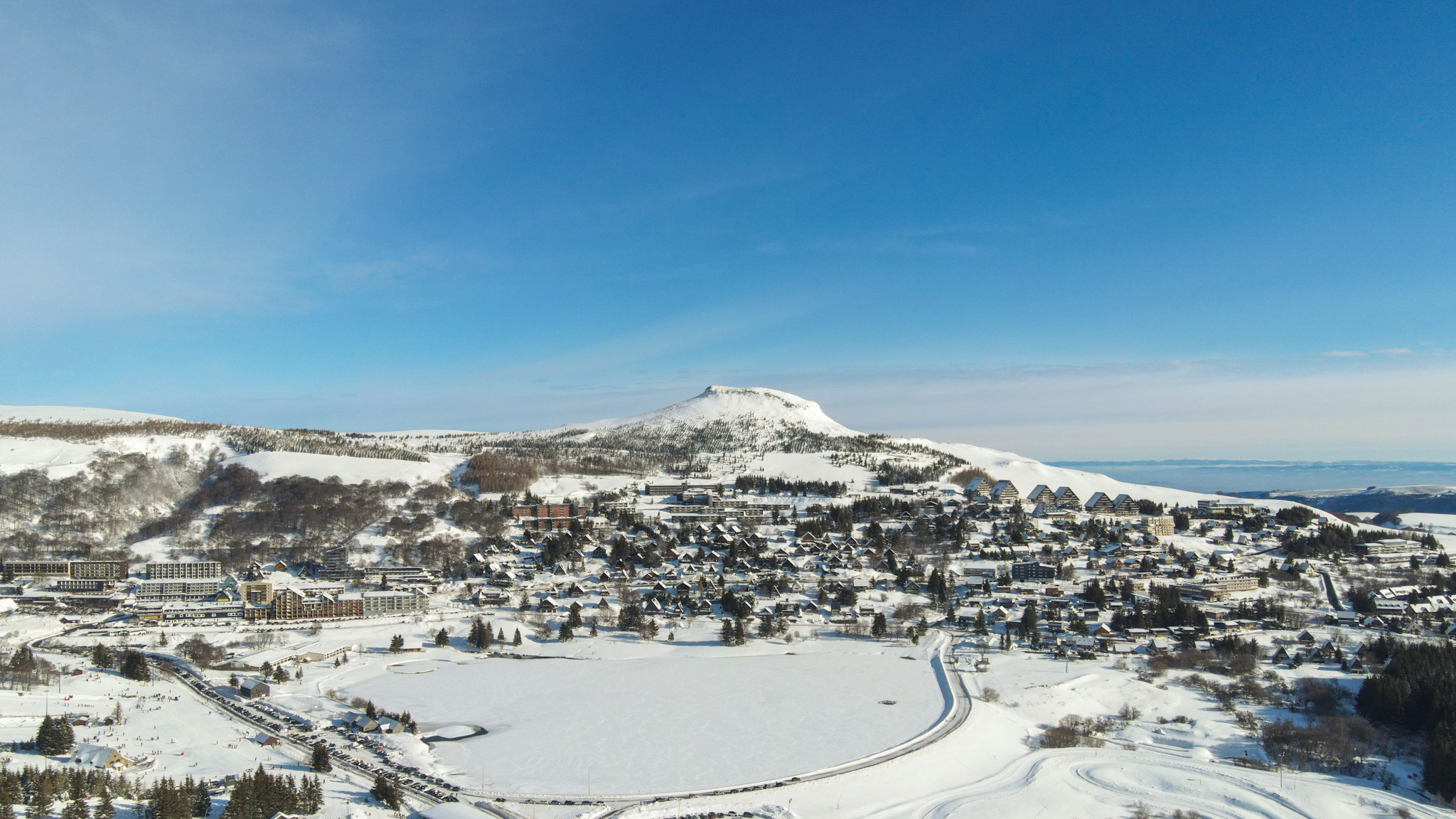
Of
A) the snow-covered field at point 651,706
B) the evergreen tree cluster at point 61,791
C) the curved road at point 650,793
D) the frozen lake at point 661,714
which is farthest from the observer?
the snow-covered field at point 651,706

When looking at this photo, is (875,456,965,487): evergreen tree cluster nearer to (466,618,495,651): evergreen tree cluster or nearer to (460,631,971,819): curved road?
(466,618,495,651): evergreen tree cluster

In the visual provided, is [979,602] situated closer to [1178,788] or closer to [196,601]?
[1178,788]

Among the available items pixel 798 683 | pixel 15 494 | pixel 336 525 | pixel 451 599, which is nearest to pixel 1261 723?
pixel 798 683

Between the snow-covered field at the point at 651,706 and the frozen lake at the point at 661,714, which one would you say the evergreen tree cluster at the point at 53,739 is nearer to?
the snow-covered field at the point at 651,706

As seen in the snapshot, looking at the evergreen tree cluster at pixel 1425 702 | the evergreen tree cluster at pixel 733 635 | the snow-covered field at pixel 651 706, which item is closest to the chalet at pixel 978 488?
the snow-covered field at pixel 651 706

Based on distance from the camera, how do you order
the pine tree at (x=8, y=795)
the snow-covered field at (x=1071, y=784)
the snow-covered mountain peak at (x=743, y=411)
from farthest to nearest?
1. the snow-covered mountain peak at (x=743, y=411)
2. the snow-covered field at (x=1071, y=784)
3. the pine tree at (x=8, y=795)

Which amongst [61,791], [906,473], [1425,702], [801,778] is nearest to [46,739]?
[61,791]

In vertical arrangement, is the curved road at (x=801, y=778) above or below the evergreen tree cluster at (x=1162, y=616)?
below
